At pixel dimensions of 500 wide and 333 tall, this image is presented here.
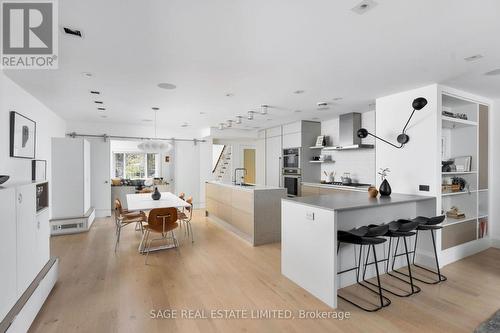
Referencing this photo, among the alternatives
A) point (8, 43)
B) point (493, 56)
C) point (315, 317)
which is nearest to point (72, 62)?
point (8, 43)

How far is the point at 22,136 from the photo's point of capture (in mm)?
3580

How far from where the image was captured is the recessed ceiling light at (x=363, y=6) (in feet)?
5.81

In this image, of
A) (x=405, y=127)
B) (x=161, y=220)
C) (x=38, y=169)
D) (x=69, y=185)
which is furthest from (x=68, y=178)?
(x=405, y=127)

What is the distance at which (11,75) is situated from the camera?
317 cm

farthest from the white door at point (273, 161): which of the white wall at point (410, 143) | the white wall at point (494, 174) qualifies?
the white wall at point (494, 174)

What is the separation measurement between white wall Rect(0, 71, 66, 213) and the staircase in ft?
16.4

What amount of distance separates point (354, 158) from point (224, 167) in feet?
15.8

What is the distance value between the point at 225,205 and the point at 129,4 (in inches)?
168

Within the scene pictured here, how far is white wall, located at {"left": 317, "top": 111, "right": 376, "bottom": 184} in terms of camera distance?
542cm

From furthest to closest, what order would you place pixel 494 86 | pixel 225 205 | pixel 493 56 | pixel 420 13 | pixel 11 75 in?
1. pixel 225 205
2. pixel 494 86
3. pixel 11 75
4. pixel 493 56
5. pixel 420 13

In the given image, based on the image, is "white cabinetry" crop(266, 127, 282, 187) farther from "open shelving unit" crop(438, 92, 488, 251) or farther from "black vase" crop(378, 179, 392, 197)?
"open shelving unit" crop(438, 92, 488, 251)

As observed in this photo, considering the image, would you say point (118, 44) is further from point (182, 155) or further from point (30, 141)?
point (182, 155)

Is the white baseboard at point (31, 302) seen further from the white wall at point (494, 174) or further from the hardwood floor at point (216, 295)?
the white wall at point (494, 174)

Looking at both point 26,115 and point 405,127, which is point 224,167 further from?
point 405,127
